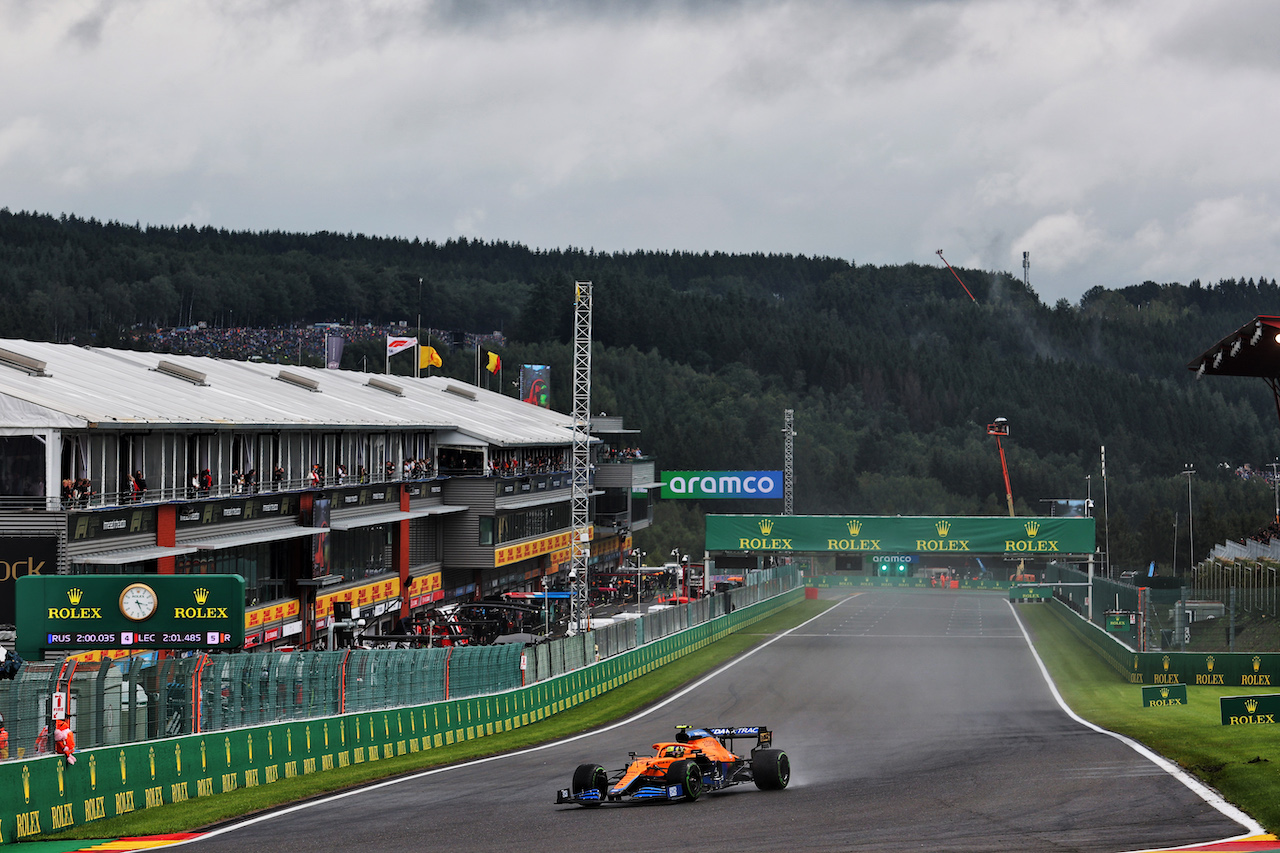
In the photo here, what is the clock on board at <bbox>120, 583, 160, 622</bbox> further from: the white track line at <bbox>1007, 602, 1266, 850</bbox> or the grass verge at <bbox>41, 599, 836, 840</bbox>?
the white track line at <bbox>1007, 602, 1266, 850</bbox>

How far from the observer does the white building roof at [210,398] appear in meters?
40.4

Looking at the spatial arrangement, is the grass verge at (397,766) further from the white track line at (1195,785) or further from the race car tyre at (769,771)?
the white track line at (1195,785)

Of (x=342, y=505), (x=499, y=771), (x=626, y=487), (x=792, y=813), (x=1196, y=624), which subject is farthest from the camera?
(x=626, y=487)

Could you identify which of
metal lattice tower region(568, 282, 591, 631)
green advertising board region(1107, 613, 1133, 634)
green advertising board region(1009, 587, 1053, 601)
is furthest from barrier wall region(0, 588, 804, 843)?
green advertising board region(1009, 587, 1053, 601)

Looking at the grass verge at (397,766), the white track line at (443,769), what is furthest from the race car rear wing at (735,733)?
the grass verge at (397,766)

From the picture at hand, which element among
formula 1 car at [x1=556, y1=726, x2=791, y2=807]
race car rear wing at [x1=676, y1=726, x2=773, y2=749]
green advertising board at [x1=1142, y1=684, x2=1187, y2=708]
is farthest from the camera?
green advertising board at [x1=1142, y1=684, x2=1187, y2=708]

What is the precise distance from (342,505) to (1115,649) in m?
30.8

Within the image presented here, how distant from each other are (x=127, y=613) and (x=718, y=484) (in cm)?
7279

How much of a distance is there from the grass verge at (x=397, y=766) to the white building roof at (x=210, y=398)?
50.7 ft

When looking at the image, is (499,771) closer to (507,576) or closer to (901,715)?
(901,715)

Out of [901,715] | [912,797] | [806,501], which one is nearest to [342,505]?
[901,715]

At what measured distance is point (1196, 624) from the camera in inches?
1891

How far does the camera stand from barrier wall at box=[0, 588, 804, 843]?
19172 mm

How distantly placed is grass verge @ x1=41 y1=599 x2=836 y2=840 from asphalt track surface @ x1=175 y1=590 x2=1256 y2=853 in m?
0.70
